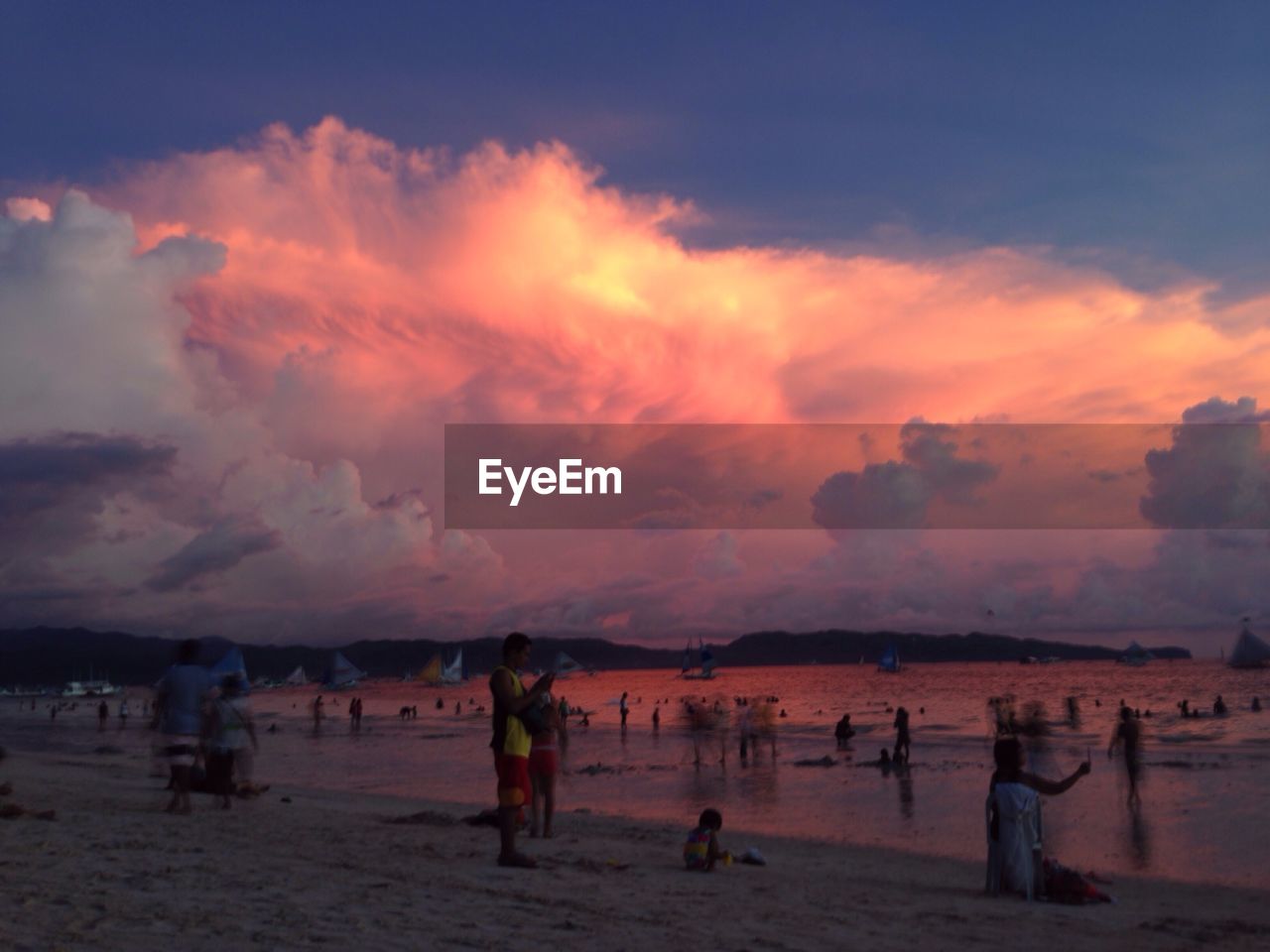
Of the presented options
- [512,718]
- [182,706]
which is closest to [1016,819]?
[512,718]

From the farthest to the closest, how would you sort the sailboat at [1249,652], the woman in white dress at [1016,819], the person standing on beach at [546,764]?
the sailboat at [1249,652]
the person standing on beach at [546,764]
the woman in white dress at [1016,819]

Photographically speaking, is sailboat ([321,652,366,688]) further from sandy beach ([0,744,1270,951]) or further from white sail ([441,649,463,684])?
sandy beach ([0,744,1270,951])

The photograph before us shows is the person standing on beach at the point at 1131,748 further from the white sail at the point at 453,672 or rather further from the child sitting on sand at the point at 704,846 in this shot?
the white sail at the point at 453,672

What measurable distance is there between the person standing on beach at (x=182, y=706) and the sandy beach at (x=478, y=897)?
80 cm

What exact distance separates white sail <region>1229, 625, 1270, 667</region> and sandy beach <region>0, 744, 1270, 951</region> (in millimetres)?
105174


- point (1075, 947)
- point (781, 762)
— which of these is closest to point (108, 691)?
point (781, 762)

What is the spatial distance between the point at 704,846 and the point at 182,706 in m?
7.46

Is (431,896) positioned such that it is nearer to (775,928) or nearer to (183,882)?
(183,882)

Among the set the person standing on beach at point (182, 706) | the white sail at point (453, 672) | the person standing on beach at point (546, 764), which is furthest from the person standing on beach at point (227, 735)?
the white sail at point (453, 672)

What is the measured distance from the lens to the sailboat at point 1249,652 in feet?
335

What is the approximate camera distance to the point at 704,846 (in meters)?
11.1

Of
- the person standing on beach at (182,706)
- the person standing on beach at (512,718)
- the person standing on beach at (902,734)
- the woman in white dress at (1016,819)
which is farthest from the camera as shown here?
the person standing on beach at (902,734)

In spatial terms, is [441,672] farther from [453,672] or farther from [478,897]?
[478,897]

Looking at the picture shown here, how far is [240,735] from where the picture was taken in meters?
14.6
